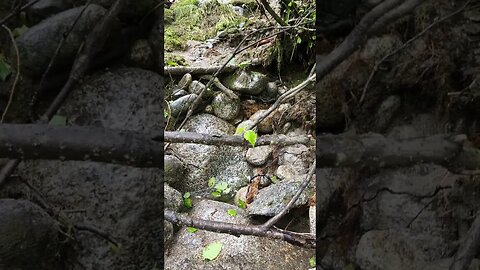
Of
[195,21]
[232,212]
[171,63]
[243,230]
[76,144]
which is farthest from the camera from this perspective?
[195,21]

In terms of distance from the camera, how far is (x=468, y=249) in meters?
0.65

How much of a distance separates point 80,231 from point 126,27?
0.90 feet

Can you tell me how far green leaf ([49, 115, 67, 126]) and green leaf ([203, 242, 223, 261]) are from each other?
1332mm

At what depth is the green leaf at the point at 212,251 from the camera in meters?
1.83

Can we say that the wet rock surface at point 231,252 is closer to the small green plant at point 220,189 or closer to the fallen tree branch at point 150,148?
the small green plant at point 220,189

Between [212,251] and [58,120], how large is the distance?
1362 millimetres

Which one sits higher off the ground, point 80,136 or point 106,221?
point 80,136

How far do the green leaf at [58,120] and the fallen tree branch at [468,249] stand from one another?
0.56 meters

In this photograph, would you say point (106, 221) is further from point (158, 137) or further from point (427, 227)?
point (427, 227)

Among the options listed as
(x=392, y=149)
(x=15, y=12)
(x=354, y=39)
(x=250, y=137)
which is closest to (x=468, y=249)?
(x=392, y=149)

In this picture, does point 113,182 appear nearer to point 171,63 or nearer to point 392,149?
point 392,149

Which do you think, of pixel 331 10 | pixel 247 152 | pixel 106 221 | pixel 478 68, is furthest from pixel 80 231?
pixel 247 152

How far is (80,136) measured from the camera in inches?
22.9

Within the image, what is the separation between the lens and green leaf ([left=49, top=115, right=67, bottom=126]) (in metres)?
0.58
